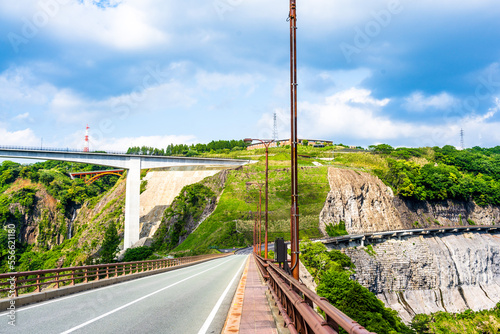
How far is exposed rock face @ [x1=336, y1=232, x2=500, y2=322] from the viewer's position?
73100 mm

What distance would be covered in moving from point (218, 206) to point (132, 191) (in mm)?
30311

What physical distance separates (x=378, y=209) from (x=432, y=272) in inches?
1259

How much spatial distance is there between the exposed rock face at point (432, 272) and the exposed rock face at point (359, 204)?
61.5ft

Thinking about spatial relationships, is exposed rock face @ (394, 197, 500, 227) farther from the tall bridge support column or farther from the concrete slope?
the tall bridge support column

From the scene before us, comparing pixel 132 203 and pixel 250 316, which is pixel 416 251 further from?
pixel 250 316

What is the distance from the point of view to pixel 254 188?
4542 inches

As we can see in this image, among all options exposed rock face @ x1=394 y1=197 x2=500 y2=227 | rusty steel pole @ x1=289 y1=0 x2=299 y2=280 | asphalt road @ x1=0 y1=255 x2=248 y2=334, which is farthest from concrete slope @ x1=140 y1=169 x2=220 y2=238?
rusty steel pole @ x1=289 y1=0 x2=299 y2=280

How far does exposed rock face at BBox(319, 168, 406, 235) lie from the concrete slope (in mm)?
46421

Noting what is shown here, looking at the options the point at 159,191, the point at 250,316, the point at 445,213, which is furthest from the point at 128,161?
the point at 445,213

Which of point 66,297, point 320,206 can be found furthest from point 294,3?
point 320,206

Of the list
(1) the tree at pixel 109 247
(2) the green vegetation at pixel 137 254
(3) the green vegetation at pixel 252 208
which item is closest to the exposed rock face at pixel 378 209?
(3) the green vegetation at pixel 252 208

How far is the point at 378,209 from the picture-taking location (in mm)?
111500

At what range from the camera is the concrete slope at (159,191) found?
112125 millimetres

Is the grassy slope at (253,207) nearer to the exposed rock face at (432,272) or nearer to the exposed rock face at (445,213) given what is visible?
the exposed rock face at (432,272)
